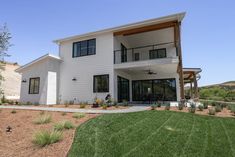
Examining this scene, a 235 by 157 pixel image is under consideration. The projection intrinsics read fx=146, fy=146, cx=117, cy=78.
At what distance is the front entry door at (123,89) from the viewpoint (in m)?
14.1

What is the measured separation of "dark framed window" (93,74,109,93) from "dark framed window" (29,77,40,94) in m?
6.05

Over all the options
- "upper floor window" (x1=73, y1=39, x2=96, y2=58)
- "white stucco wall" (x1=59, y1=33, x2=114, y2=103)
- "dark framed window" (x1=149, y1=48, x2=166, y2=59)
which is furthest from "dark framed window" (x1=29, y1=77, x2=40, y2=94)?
"dark framed window" (x1=149, y1=48, x2=166, y2=59)

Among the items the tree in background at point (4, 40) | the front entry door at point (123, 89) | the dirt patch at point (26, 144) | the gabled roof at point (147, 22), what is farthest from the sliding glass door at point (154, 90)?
the tree in background at point (4, 40)

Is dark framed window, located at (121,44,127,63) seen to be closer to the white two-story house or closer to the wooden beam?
the white two-story house

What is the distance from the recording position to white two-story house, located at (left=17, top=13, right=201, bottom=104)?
13.0 meters

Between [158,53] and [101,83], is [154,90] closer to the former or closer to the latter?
[158,53]

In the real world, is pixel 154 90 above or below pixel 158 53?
below

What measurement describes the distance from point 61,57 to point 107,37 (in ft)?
18.8

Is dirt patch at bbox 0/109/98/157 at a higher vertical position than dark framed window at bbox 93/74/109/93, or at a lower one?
lower

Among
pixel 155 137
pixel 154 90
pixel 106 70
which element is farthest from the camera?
pixel 154 90

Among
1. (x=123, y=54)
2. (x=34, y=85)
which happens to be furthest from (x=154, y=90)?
(x=34, y=85)

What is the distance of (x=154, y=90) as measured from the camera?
1639 cm

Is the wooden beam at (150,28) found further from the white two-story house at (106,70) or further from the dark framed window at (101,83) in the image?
the dark framed window at (101,83)

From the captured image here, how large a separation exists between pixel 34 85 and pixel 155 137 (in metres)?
14.3
